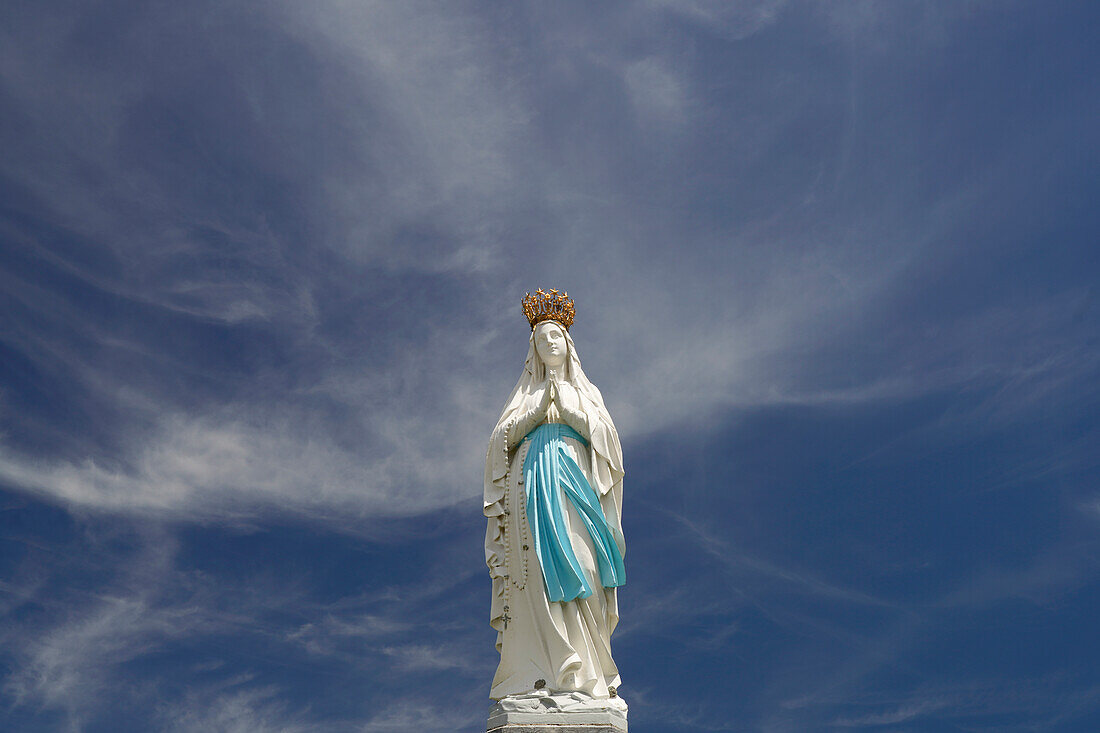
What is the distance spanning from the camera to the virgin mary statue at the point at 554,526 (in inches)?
542

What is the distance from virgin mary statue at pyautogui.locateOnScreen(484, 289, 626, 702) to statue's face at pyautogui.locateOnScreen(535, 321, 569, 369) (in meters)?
0.02

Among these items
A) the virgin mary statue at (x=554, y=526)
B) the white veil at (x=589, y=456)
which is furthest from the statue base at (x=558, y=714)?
the white veil at (x=589, y=456)

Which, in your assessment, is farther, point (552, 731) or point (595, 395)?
point (595, 395)

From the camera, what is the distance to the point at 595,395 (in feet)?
50.7

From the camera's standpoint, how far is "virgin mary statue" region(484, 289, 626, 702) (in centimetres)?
1376

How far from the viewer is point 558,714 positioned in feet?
43.5

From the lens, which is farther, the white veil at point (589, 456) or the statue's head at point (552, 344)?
the statue's head at point (552, 344)

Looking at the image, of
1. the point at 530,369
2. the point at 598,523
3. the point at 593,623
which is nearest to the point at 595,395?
the point at 530,369

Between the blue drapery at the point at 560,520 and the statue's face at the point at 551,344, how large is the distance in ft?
3.54

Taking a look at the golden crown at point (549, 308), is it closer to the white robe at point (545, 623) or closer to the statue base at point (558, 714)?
the white robe at point (545, 623)

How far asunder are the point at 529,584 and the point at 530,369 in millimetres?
3154

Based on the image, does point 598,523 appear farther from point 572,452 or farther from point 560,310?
point 560,310

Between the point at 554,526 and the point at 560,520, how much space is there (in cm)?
12

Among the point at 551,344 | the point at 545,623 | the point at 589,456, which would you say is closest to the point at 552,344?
the point at 551,344
